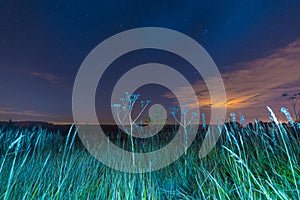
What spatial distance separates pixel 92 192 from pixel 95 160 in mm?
1328

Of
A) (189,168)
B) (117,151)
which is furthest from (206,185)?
(117,151)

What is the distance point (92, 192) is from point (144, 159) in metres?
1.55

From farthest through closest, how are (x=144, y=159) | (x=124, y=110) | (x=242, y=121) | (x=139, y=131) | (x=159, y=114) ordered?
1. (x=159, y=114)
2. (x=139, y=131)
3. (x=144, y=159)
4. (x=242, y=121)
5. (x=124, y=110)

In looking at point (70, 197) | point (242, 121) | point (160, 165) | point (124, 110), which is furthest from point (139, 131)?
point (70, 197)

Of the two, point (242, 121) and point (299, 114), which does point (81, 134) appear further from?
point (299, 114)

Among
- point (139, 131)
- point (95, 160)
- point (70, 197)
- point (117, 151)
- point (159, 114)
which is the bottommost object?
point (70, 197)

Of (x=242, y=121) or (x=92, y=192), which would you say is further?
(x=242, y=121)

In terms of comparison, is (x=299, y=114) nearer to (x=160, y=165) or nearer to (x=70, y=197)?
(x=160, y=165)

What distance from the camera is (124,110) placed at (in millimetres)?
2836

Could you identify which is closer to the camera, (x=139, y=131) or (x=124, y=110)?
(x=124, y=110)

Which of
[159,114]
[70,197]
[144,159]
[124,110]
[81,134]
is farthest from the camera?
[81,134]

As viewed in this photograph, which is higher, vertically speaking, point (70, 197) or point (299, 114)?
point (299, 114)

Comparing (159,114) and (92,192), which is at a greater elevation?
(159,114)

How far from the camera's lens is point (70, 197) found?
6.36 feet
